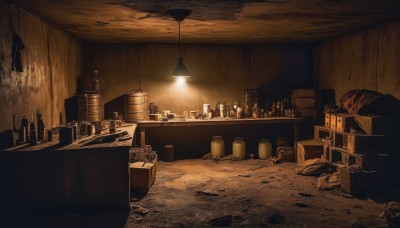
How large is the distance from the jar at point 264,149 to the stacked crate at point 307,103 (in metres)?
1.36

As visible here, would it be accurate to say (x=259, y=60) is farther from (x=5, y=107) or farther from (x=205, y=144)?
(x=5, y=107)

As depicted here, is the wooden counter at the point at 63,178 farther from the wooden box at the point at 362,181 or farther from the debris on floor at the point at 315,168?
the debris on floor at the point at 315,168

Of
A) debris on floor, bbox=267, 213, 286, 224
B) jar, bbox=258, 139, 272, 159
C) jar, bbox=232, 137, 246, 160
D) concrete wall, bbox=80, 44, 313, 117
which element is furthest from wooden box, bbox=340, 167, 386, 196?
concrete wall, bbox=80, 44, 313, 117

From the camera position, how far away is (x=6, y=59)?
5301 mm

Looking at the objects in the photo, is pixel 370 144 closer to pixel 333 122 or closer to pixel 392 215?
pixel 333 122

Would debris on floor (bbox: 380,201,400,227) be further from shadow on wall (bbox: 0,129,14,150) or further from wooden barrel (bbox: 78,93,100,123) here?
wooden barrel (bbox: 78,93,100,123)

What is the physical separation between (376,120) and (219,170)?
12.9 ft

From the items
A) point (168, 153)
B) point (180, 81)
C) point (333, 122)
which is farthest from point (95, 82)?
point (333, 122)

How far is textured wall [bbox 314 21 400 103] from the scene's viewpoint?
768 cm

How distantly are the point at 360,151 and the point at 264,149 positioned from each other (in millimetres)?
3550

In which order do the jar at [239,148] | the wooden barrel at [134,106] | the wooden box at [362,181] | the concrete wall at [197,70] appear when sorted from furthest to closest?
the concrete wall at [197,70], the jar at [239,148], the wooden barrel at [134,106], the wooden box at [362,181]

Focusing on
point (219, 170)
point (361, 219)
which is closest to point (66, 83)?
point (219, 170)

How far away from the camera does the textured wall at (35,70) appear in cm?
529

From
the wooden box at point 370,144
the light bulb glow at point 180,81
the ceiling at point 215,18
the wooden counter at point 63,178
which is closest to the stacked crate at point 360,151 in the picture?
the wooden box at point 370,144
